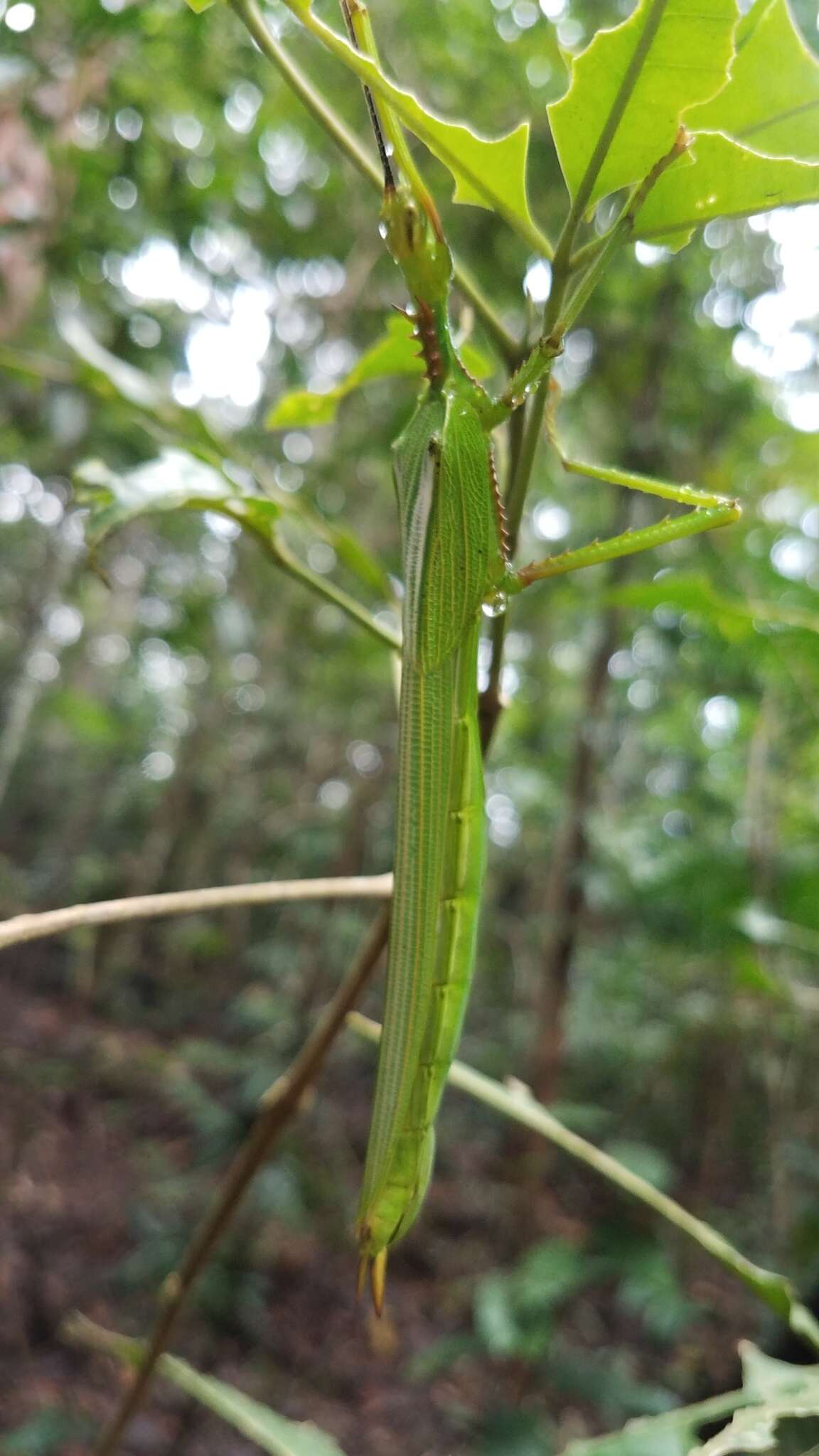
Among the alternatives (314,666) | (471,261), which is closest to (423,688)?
(471,261)

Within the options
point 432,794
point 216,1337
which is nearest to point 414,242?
point 432,794

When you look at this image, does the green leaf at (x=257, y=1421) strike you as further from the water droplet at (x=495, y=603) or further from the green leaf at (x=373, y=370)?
the green leaf at (x=373, y=370)

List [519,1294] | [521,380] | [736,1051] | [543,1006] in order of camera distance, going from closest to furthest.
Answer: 1. [521,380]
2. [519,1294]
3. [543,1006]
4. [736,1051]

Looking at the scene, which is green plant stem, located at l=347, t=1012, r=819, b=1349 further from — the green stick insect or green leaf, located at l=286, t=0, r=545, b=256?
green leaf, located at l=286, t=0, r=545, b=256

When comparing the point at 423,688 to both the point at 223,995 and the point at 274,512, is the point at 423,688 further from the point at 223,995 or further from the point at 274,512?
the point at 223,995

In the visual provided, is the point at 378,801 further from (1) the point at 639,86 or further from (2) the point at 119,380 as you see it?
(1) the point at 639,86

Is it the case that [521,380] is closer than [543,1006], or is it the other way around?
[521,380]
